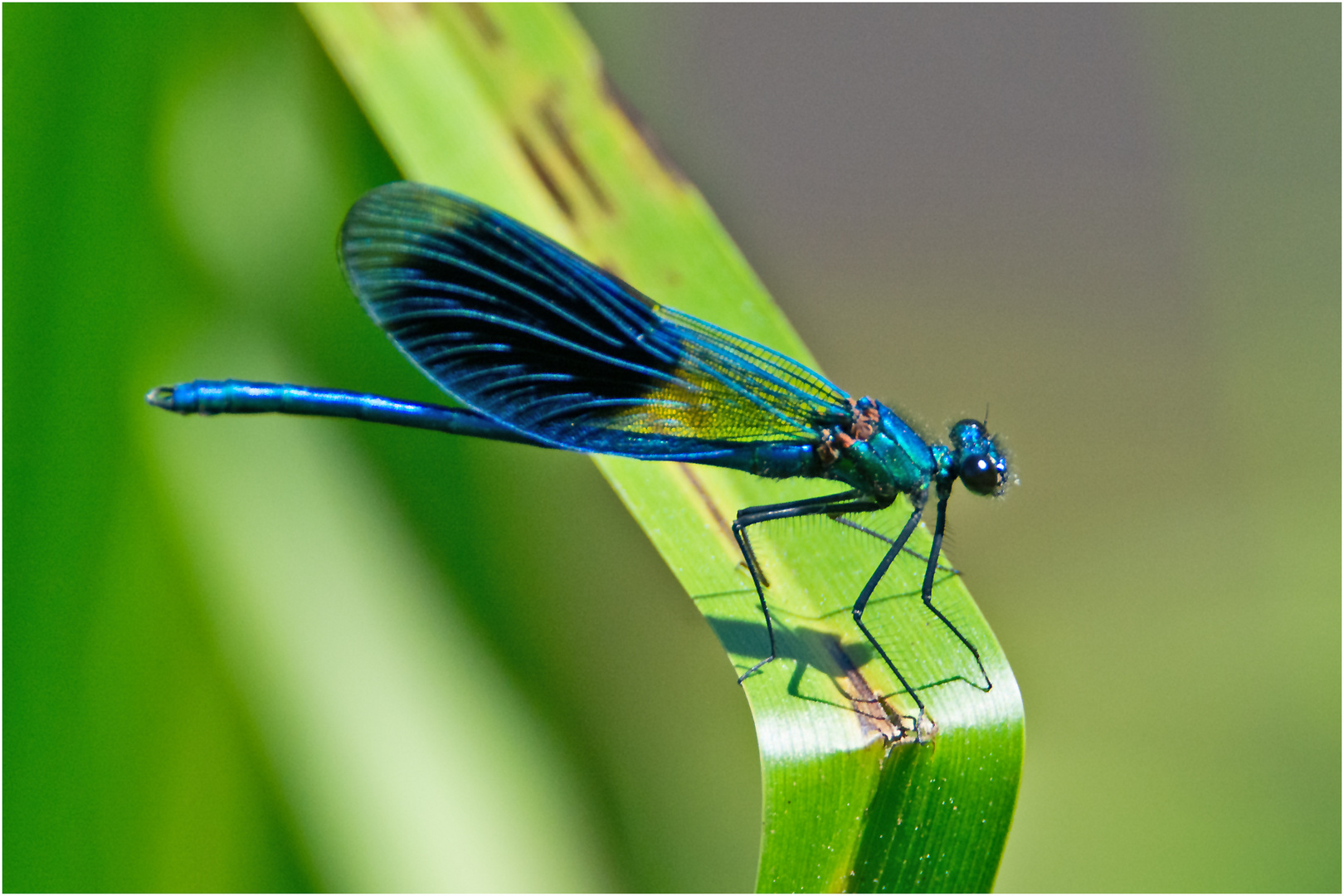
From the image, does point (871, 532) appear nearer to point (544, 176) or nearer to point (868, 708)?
point (868, 708)

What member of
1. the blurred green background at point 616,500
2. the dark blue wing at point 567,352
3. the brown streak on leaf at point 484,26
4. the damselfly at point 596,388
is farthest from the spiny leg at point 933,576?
the brown streak on leaf at point 484,26

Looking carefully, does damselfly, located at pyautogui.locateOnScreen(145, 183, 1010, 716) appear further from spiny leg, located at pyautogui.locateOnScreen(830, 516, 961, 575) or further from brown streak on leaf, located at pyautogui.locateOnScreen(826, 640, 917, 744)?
brown streak on leaf, located at pyautogui.locateOnScreen(826, 640, 917, 744)

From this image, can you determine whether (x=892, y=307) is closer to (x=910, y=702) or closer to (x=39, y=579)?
(x=910, y=702)

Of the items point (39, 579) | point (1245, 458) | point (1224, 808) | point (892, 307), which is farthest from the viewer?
point (892, 307)

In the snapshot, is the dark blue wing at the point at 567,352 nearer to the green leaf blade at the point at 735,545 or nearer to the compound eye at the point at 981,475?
the green leaf blade at the point at 735,545

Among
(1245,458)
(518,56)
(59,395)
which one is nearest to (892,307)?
(1245,458)

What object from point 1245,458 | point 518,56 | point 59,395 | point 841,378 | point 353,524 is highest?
point 518,56

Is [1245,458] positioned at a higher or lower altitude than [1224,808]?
higher

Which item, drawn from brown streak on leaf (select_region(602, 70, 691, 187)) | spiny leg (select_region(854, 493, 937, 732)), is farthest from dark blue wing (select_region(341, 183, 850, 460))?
brown streak on leaf (select_region(602, 70, 691, 187))
